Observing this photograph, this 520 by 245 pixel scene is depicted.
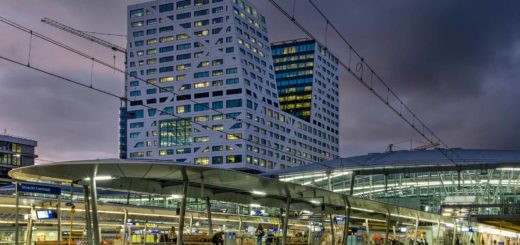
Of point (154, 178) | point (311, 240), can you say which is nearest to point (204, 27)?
point (311, 240)

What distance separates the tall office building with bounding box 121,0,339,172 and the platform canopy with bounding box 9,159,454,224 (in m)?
110

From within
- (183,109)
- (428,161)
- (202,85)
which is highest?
(202,85)

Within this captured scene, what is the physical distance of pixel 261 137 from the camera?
476 feet

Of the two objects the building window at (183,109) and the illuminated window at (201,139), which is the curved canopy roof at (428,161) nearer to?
the illuminated window at (201,139)

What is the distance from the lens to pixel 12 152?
127 meters

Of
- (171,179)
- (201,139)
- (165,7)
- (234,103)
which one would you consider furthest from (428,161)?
(165,7)

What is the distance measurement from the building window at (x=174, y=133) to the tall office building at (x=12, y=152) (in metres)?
29.7

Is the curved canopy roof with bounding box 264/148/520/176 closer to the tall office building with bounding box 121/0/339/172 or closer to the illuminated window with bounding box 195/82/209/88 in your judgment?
the tall office building with bounding box 121/0/339/172

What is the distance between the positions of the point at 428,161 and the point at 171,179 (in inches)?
1792

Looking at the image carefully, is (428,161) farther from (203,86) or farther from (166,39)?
(166,39)

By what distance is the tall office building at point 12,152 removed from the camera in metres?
124

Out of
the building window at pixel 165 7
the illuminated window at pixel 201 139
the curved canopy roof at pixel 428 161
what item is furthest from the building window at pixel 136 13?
the curved canopy roof at pixel 428 161

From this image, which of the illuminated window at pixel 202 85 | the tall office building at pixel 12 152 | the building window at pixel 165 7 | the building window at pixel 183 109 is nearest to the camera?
the tall office building at pixel 12 152

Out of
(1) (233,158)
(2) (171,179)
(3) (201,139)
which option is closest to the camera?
(2) (171,179)
